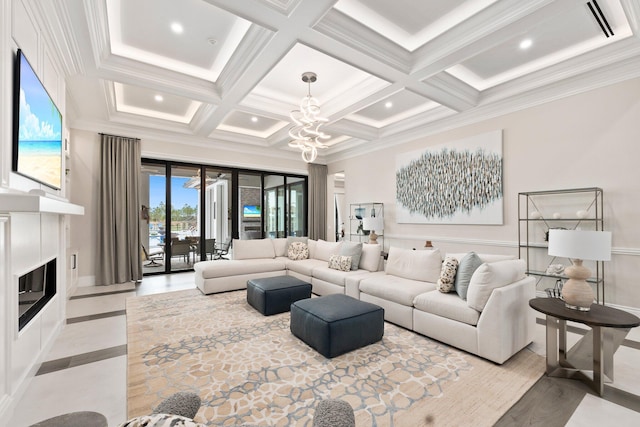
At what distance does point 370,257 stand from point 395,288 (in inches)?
44.5

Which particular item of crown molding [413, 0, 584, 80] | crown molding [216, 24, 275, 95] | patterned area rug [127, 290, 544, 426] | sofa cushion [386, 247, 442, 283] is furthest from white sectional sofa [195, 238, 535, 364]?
crown molding [216, 24, 275, 95]

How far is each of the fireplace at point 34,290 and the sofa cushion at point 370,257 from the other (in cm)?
367

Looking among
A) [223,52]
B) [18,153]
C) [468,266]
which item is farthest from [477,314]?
→ [223,52]

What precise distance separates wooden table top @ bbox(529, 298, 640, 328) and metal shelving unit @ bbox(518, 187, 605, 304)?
1.71 m

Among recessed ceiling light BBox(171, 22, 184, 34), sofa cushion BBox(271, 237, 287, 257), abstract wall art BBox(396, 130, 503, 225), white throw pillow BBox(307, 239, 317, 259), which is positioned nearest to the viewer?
recessed ceiling light BBox(171, 22, 184, 34)

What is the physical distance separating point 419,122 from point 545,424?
4763 mm

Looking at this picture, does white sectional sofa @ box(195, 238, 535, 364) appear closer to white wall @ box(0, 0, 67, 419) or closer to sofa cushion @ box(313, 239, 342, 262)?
sofa cushion @ box(313, 239, 342, 262)

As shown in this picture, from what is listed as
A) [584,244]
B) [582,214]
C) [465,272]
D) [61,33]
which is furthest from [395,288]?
[61,33]

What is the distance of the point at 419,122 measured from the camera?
545cm

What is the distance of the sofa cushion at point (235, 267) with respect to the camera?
4598mm

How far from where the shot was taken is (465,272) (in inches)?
116

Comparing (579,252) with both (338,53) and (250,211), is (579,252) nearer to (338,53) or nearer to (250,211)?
(338,53)

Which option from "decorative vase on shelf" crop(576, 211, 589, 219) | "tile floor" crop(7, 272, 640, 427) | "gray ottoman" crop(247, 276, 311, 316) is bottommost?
"tile floor" crop(7, 272, 640, 427)

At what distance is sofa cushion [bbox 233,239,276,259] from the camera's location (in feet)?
18.0
